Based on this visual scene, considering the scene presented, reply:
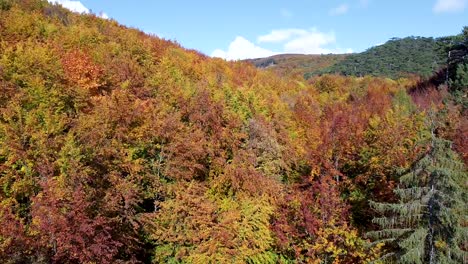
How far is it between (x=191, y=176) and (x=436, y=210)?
51.0ft

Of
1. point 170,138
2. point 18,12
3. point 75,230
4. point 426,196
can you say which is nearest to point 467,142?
point 426,196

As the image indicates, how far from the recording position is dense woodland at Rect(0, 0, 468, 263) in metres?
17.4

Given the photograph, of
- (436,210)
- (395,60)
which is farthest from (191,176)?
(395,60)

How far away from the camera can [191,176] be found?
27.6 meters

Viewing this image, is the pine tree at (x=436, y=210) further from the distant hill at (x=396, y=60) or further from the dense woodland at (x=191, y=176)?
the distant hill at (x=396, y=60)

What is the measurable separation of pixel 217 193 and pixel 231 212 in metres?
4.12

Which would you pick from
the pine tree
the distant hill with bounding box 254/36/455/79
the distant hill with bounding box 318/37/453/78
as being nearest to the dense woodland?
the pine tree

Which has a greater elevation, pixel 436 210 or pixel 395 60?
pixel 395 60

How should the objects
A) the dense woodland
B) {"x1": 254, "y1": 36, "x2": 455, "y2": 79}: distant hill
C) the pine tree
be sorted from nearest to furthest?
the pine tree < the dense woodland < {"x1": 254, "y1": 36, "x2": 455, "y2": 79}: distant hill

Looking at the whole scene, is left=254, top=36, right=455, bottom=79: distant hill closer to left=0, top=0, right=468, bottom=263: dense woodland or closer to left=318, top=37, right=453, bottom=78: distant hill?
left=318, top=37, right=453, bottom=78: distant hill

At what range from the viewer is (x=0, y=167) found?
2177 cm

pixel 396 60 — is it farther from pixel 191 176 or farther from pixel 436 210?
pixel 436 210

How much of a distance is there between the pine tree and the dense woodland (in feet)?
0.21

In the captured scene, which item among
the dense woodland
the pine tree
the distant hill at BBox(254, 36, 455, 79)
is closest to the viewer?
the pine tree
